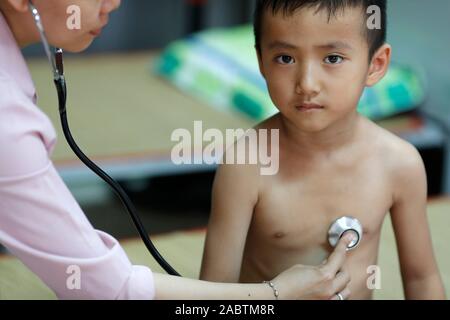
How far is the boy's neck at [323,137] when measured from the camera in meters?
1.52

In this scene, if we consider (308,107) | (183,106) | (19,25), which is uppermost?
(19,25)

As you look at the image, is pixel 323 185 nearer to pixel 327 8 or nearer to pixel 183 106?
pixel 327 8

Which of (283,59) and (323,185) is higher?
(283,59)

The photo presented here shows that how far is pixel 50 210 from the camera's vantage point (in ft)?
4.00

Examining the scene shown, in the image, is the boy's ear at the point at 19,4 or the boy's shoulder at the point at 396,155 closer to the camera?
the boy's ear at the point at 19,4

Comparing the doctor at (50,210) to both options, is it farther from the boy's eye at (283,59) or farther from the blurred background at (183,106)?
the blurred background at (183,106)

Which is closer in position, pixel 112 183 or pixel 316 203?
pixel 112 183

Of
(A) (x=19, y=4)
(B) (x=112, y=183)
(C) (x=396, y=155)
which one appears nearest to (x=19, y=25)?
(A) (x=19, y=4)

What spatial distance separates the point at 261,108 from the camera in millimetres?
2863

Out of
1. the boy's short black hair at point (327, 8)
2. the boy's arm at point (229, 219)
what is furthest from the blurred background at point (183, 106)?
the boy's short black hair at point (327, 8)

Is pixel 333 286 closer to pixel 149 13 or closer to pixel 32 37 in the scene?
pixel 32 37

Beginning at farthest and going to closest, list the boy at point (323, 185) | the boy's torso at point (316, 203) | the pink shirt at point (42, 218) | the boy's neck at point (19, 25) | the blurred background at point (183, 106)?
the blurred background at point (183, 106) → the boy's torso at point (316, 203) → the boy at point (323, 185) → the boy's neck at point (19, 25) → the pink shirt at point (42, 218)

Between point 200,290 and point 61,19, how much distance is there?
419 millimetres

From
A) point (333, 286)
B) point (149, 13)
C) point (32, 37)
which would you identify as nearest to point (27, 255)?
point (32, 37)
